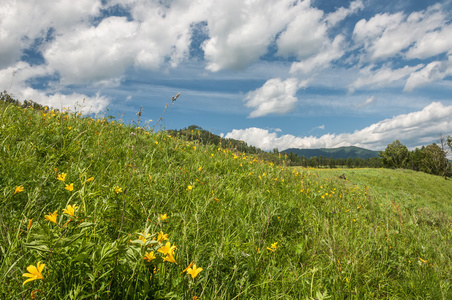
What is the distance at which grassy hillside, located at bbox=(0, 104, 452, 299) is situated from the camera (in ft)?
4.51

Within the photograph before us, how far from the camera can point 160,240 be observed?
141 cm

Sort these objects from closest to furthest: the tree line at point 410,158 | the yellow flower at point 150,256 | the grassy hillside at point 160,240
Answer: the yellow flower at point 150,256 < the grassy hillside at point 160,240 < the tree line at point 410,158

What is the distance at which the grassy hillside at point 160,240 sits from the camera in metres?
1.37

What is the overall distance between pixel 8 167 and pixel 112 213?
159 centimetres

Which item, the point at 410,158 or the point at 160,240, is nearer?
the point at 160,240

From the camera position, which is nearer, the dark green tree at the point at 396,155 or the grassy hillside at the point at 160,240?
the grassy hillside at the point at 160,240

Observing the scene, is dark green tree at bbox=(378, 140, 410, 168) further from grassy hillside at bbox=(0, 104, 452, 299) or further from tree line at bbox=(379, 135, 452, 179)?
grassy hillside at bbox=(0, 104, 452, 299)

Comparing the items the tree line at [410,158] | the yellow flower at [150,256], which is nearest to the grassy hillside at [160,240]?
the yellow flower at [150,256]

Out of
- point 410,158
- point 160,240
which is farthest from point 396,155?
point 160,240

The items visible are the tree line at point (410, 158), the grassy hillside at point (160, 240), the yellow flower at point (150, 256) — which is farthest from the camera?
the tree line at point (410, 158)

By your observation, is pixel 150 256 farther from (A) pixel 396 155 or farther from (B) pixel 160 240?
(A) pixel 396 155

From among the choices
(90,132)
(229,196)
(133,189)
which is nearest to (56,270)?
(133,189)

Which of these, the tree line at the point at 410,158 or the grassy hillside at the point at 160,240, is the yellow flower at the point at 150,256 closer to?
the grassy hillside at the point at 160,240

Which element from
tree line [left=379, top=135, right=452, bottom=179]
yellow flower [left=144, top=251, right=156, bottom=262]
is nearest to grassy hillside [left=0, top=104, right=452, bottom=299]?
yellow flower [left=144, top=251, right=156, bottom=262]
